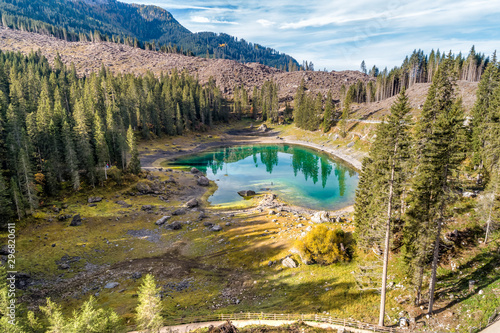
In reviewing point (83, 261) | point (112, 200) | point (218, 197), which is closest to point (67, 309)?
point (83, 261)

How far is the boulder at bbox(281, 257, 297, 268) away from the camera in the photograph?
115 feet

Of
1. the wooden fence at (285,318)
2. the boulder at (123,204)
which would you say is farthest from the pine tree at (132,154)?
the wooden fence at (285,318)

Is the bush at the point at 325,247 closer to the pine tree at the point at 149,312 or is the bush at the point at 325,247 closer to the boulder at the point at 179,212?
the pine tree at the point at 149,312

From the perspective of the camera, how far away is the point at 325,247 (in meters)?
34.4

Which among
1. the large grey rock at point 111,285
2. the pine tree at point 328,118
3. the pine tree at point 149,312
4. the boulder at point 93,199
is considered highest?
the pine tree at point 328,118

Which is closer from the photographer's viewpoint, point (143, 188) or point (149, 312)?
point (149, 312)

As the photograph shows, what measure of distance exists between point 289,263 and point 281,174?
60.6 meters

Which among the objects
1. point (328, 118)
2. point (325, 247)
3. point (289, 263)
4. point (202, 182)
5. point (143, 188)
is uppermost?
point (328, 118)

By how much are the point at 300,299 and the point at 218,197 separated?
151 ft

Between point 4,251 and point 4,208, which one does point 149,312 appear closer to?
point 4,251

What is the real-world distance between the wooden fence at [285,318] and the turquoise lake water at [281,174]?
130 feet

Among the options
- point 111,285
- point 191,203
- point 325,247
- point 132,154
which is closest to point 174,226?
point 191,203

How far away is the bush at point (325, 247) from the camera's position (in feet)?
113

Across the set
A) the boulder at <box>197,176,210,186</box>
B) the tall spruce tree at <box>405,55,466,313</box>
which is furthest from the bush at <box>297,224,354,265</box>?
the boulder at <box>197,176,210,186</box>
